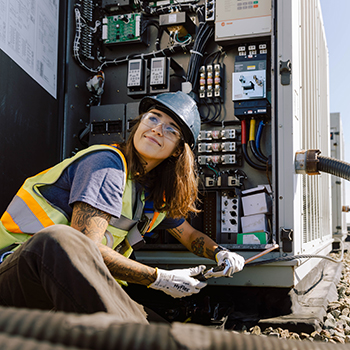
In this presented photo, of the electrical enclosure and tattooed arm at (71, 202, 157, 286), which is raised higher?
the electrical enclosure

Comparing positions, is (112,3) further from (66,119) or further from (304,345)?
(304,345)

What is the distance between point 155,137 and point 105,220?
584 mm

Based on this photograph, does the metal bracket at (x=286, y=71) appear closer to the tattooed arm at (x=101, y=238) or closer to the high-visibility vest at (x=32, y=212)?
the high-visibility vest at (x=32, y=212)

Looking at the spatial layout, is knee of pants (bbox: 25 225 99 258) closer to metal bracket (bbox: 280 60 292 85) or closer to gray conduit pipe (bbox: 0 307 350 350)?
gray conduit pipe (bbox: 0 307 350 350)

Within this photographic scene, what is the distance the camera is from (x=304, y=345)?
0.46 m

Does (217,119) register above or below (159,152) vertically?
above

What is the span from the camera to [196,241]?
8.10 feet

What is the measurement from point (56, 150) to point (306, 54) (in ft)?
7.90

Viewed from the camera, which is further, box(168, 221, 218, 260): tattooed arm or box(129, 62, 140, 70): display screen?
box(129, 62, 140, 70): display screen

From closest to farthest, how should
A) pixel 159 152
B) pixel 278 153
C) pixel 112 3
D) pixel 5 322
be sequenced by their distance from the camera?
pixel 5 322 → pixel 159 152 → pixel 278 153 → pixel 112 3

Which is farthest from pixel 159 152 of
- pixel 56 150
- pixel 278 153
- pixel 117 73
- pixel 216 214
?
pixel 117 73

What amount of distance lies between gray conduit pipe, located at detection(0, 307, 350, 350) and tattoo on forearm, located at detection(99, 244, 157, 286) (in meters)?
1.26

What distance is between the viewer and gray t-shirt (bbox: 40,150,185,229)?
167cm

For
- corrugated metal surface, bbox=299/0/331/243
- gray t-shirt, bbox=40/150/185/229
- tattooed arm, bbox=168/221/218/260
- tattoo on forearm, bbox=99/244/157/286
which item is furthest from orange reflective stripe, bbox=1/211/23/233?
corrugated metal surface, bbox=299/0/331/243
